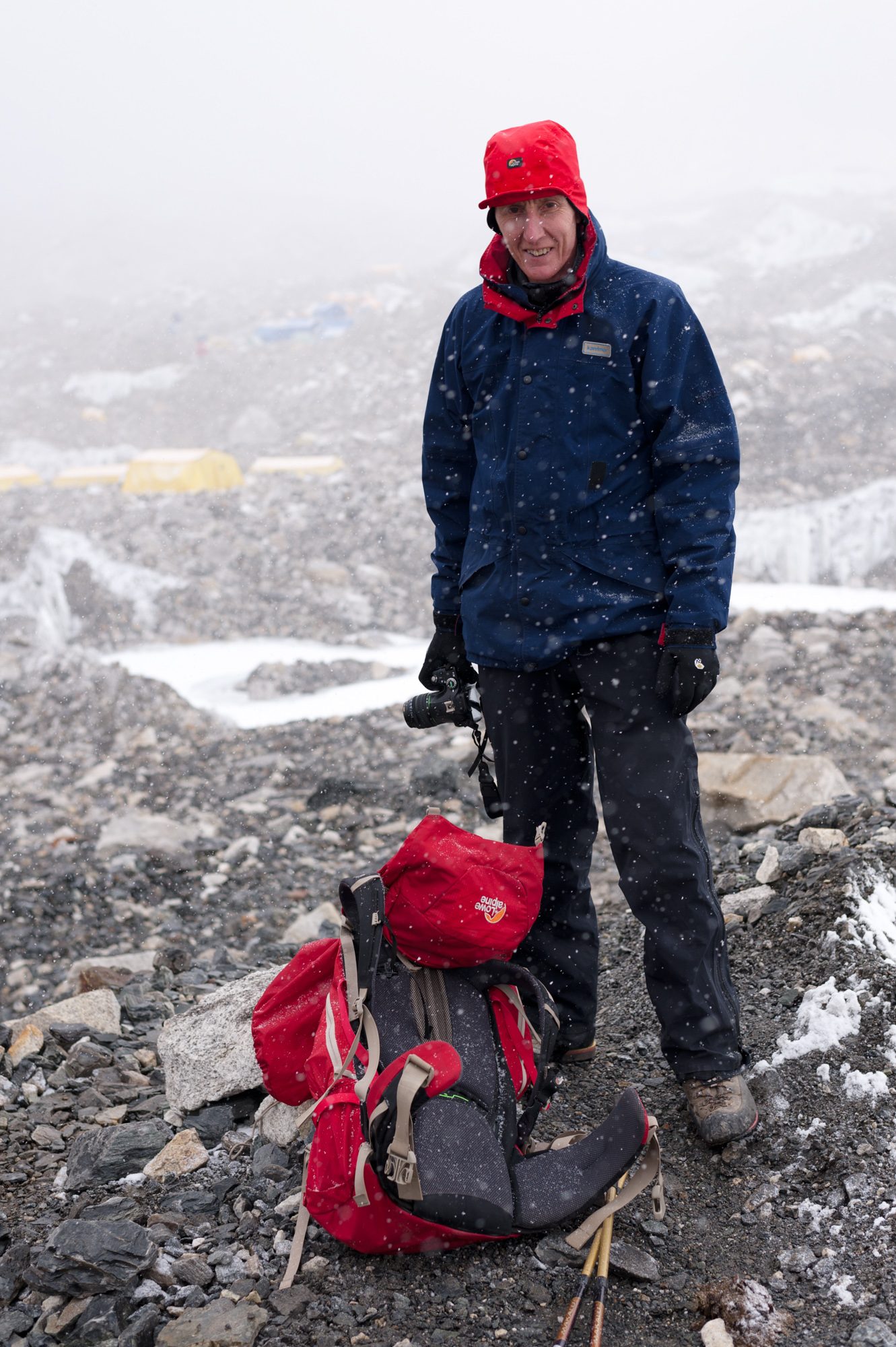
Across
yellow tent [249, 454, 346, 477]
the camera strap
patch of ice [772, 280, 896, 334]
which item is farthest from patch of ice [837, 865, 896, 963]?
patch of ice [772, 280, 896, 334]

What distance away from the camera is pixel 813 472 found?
1672 cm

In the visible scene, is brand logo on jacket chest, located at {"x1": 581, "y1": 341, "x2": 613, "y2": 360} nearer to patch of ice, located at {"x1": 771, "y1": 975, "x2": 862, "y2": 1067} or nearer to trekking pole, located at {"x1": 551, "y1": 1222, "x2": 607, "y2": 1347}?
patch of ice, located at {"x1": 771, "y1": 975, "x2": 862, "y2": 1067}

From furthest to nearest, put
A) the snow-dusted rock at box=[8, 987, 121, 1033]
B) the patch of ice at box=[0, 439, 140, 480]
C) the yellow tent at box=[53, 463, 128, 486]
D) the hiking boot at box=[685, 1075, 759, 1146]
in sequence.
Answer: the patch of ice at box=[0, 439, 140, 480], the yellow tent at box=[53, 463, 128, 486], the snow-dusted rock at box=[8, 987, 121, 1033], the hiking boot at box=[685, 1075, 759, 1146]

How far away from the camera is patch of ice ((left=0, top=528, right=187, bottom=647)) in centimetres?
1224

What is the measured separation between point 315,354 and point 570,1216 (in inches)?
1186

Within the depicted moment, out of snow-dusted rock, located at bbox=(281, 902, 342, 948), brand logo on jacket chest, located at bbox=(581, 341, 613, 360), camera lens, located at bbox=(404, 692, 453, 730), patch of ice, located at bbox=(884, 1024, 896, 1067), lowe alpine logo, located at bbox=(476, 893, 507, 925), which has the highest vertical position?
brand logo on jacket chest, located at bbox=(581, 341, 613, 360)

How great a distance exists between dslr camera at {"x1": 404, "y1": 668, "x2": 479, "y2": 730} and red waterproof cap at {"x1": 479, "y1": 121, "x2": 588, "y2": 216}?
1.20 m

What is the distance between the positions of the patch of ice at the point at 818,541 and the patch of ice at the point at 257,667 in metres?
5.89

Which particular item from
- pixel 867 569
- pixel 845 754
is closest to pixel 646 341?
pixel 845 754

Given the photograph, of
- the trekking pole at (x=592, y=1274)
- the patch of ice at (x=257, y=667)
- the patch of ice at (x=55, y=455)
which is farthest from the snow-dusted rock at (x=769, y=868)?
the patch of ice at (x=55, y=455)

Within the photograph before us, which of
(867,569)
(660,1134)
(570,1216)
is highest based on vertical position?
(570,1216)

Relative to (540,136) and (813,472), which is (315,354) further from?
(540,136)

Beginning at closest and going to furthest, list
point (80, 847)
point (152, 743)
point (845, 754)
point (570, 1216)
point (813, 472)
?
point (570, 1216)
point (80, 847)
point (845, 754)
point (152, 743)
point (813, 472)

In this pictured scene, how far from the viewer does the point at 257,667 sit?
996cm
